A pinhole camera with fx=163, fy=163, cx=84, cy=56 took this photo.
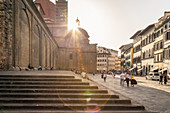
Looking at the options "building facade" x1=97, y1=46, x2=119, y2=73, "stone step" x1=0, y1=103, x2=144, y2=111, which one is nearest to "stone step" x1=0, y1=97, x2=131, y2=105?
"stone step" x1=0, y1=103, x2=144, y2=111

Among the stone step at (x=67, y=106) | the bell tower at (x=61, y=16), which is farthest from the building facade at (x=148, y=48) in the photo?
the stone step at (x=67, y=106)

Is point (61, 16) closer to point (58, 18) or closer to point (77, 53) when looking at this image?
point (58, 18)

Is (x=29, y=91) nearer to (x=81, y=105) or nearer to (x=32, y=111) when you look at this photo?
(x=32, y=111)

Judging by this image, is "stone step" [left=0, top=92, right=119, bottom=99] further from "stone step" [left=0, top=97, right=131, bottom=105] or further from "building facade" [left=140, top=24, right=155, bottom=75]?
"building facade" [left=140, top=24, right=155, bottom=75]

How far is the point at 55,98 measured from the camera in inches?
272

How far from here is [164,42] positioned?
31.4 meters

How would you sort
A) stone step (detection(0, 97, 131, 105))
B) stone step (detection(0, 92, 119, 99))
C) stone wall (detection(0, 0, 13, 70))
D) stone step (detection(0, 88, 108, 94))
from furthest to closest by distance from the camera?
stone wall (detection(0, 0, 13, 70)) < stone step (detection(0, 88, 108, 94)) < stone step (detection(0, 92, 119, 99)) < stone step (detection(0, 97, 131, 105))

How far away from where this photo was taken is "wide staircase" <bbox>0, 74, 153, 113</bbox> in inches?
246

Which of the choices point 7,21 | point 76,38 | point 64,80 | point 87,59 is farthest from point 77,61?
point 64,80

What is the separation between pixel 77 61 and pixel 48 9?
2452 cm

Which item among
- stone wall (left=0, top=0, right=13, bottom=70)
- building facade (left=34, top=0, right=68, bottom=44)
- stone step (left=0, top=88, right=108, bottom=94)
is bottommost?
stone step (left=0, top=88, right=108, bottom=94)

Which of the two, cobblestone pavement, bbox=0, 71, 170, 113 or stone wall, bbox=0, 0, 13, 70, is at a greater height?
stone wall, bbox=0, 0, 13, 70

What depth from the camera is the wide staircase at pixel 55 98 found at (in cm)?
624

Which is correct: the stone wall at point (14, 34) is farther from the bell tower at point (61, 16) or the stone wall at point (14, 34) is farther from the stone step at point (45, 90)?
the bell tower at point (61, 16)
